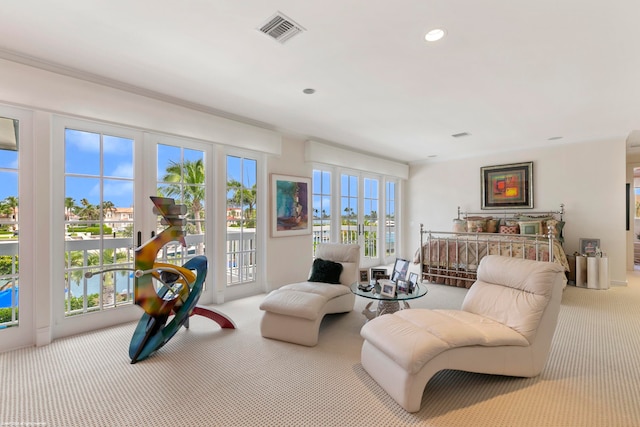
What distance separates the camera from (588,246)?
498cm

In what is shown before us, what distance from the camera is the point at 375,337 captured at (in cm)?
211

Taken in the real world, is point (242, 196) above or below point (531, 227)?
above

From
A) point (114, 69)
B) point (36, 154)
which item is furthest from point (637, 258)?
point (36, 154)

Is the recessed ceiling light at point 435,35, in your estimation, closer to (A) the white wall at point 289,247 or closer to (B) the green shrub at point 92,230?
(A) the white wall at point 289,247

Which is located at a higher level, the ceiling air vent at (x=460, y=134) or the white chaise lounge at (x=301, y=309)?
the ceiling air vent at (x=460, y=134)

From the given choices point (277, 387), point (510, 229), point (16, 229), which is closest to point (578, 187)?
point (510, 229)

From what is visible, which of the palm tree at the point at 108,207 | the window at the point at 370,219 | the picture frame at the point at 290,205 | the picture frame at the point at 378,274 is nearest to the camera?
the palm tree at the point at 108,207

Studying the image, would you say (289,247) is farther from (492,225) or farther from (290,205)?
(492,225)

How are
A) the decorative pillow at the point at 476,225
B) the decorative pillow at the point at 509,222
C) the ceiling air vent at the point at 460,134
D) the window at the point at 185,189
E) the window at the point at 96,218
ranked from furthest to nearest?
1. the decorative pillow at the point at 476,225
2. the decorative pillow at the point at 509,222
3. the ceiling air vent at the point at 460,134
4. the window at the point at 185,189
5. the window at the point at 96,218

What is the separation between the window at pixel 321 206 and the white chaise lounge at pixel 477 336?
3265mm

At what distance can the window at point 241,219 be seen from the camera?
13.8 ft

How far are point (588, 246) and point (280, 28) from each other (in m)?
5.80

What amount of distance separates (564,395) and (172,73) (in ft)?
13.0

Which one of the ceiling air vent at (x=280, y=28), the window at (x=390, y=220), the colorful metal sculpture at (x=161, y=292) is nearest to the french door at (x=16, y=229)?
the colorful metal sculpture at (x=161, y=292)
